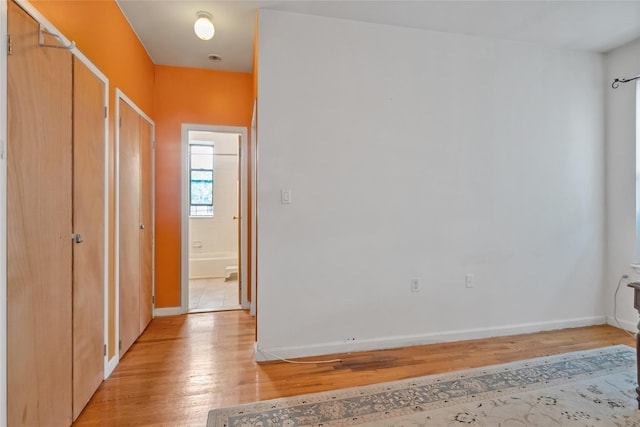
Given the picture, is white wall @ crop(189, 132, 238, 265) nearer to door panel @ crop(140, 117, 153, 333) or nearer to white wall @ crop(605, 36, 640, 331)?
door panel @ crop(140, 117, 153, 333)

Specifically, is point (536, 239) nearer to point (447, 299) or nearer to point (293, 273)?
point (447, 299)

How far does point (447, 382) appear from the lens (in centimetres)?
215

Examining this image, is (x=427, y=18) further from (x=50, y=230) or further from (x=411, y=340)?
(x=50, y=230)

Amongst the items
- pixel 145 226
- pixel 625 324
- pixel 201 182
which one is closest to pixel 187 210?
pixel 145 226

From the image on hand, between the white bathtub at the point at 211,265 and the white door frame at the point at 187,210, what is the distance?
1752 mm

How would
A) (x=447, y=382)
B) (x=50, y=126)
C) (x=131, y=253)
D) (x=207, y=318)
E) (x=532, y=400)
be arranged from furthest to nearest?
(x=207, y=318) → (x=131, y=253) → (x=447, y=382) → (x=532, y=400) → (x=50, y=126)

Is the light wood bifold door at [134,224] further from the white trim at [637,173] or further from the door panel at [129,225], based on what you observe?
the white trim at [637,173]

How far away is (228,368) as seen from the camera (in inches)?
92.8

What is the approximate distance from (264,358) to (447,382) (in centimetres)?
140

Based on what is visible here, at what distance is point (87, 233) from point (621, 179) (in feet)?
15.9

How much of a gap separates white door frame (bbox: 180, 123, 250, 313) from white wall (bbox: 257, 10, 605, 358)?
1355 mm

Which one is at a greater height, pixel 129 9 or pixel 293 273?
pixel 129 9

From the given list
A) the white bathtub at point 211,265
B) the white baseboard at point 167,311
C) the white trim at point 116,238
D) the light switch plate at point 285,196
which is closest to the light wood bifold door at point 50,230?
the white trim at point 116,238

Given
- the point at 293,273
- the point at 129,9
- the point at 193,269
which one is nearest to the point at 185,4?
the point at 129,9
